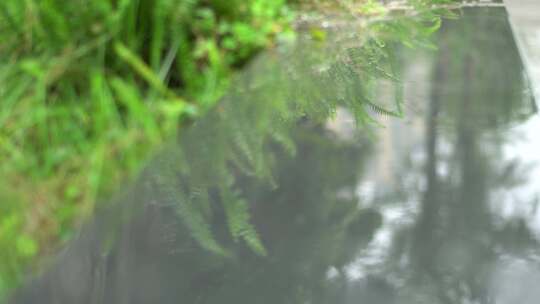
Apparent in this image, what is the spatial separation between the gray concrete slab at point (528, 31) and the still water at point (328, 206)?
0.44m

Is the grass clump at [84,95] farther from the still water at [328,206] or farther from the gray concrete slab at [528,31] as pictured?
the gray concrete slab at [528,31]

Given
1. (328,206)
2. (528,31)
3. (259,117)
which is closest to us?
(328,206)

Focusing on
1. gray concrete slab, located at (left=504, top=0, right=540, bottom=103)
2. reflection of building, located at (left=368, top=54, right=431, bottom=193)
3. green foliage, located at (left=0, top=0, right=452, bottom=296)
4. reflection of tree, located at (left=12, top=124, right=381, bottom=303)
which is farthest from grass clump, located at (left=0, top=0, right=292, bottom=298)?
A: gray concrete slab, located at (left=504, top=0, right=540, bottom=103)

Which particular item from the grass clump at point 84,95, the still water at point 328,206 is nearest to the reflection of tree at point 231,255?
the still water at point 328,206

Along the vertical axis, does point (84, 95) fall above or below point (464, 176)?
above

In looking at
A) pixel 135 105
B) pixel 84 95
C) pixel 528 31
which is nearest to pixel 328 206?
pixel 135 105

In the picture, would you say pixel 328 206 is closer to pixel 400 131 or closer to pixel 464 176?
pixel 464 176

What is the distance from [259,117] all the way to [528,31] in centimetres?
340

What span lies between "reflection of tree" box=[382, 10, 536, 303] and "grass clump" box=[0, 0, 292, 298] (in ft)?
3.09

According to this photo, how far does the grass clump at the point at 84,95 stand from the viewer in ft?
6.12

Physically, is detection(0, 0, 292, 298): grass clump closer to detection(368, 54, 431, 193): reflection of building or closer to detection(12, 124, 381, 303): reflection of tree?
detection(12, 124, 381, 303): reflection of tree

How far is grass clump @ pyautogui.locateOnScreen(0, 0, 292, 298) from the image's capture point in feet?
6.12

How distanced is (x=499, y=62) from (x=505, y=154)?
1.72 meters

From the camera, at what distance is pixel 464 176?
2756mm
